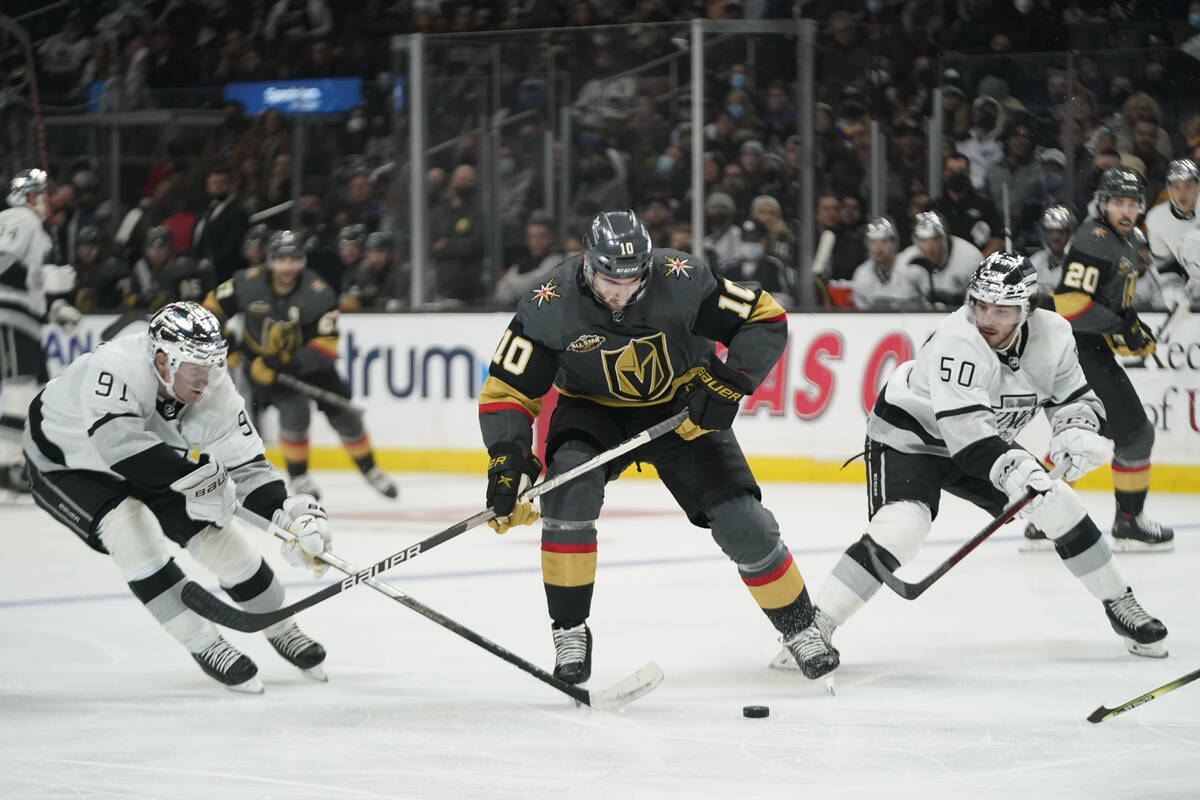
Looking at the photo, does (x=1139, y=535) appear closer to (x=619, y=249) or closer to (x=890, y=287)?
(x=890, y=287)

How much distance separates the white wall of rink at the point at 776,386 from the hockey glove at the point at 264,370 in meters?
1.42

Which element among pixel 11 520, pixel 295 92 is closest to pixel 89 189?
pixel 295 92

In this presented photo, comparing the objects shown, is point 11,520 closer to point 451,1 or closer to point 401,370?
point 401,370

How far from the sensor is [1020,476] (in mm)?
4195

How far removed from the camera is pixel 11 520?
26.5ft

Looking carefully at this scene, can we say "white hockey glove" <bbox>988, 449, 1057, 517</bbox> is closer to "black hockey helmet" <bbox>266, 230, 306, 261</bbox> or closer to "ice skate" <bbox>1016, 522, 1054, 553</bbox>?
"ice skate" <bbox>1016, 522, 1054, 553</bbox>

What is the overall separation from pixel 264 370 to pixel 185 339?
461cm

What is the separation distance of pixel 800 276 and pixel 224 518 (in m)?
5.44

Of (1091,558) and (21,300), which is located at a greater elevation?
(1091,558)

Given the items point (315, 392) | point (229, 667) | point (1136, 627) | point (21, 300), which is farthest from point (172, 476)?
point (21, 300)

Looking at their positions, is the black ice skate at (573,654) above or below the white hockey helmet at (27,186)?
above

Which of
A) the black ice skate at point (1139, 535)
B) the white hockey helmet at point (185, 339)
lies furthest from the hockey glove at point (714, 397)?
the black ice skate at point (1139, 535)

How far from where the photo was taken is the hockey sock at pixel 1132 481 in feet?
21.3

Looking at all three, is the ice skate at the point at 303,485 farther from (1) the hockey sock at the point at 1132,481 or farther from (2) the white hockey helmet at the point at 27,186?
(1) the hockey sock at the point at 1132,481
